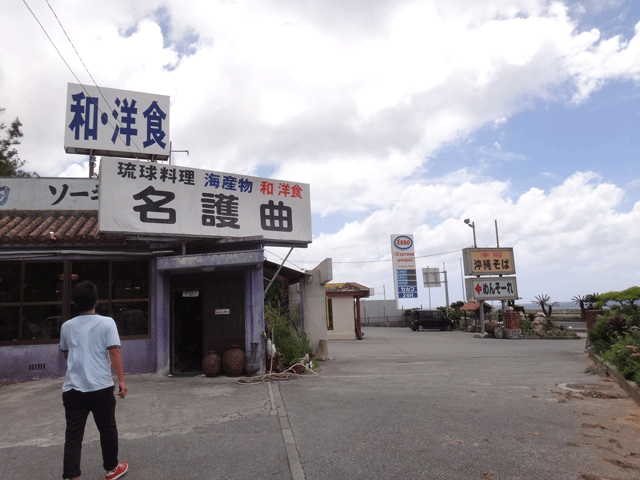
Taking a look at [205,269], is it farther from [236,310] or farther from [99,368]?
[99,368]

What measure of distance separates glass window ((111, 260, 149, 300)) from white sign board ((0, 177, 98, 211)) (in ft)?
8.36

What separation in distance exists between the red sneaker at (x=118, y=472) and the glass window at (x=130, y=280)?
6.60 m

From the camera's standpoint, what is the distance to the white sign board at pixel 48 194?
11805 mm

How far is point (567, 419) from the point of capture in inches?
239

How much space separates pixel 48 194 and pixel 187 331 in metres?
5.56

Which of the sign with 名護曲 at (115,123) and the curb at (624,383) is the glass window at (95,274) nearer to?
the sign with 名護曲 at (115,123)

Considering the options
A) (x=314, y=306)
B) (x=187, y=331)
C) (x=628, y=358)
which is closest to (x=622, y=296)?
(x=628, y=358)

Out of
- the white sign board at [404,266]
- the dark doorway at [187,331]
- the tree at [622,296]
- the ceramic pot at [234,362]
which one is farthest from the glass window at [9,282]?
the white sign board at [404,266]

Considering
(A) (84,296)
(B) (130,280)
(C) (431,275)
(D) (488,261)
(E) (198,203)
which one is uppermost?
(E) (198,203)

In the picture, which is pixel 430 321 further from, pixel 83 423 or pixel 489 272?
pixel 83 423

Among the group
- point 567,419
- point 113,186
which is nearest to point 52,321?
point 113,186

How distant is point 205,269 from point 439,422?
615cm

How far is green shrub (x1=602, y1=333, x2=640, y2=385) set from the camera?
8.07 m

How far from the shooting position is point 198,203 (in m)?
10.3
